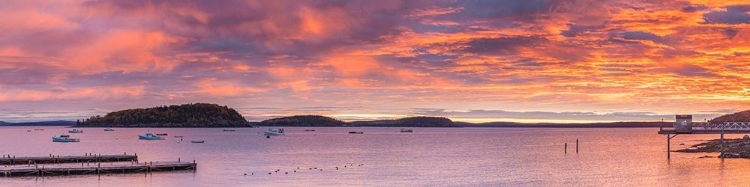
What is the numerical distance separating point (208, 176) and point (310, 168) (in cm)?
1778

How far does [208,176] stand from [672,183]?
47523 mm

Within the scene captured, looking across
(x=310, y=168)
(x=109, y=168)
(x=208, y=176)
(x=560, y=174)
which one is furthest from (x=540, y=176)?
(x=109, y=168)

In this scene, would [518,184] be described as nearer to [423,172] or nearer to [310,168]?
[423,172]

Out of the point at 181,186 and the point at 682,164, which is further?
the point at 682,164

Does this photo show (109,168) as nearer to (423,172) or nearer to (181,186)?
(181,186)

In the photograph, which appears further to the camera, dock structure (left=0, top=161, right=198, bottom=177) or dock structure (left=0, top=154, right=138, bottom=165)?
dock structure (left=0, top=154, right=138, bottom=165)

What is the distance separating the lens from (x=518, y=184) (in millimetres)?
80312

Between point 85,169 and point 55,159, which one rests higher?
point 55,159

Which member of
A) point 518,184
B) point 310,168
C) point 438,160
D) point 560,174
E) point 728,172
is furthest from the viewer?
point 438,160

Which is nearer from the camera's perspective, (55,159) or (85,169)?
(85,169)

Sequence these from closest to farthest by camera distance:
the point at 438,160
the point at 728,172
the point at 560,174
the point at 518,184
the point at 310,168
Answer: the point at 518,184 < the point at 728,172 < the point at 560,174 < the point at 310,168 < the point at 438,160

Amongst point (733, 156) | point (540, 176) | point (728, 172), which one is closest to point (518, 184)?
point (540, 176)

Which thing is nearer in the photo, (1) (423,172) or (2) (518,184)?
(2) (518,184)

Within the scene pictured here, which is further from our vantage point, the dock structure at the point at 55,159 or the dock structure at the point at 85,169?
the dock structure at the point at 55,159
